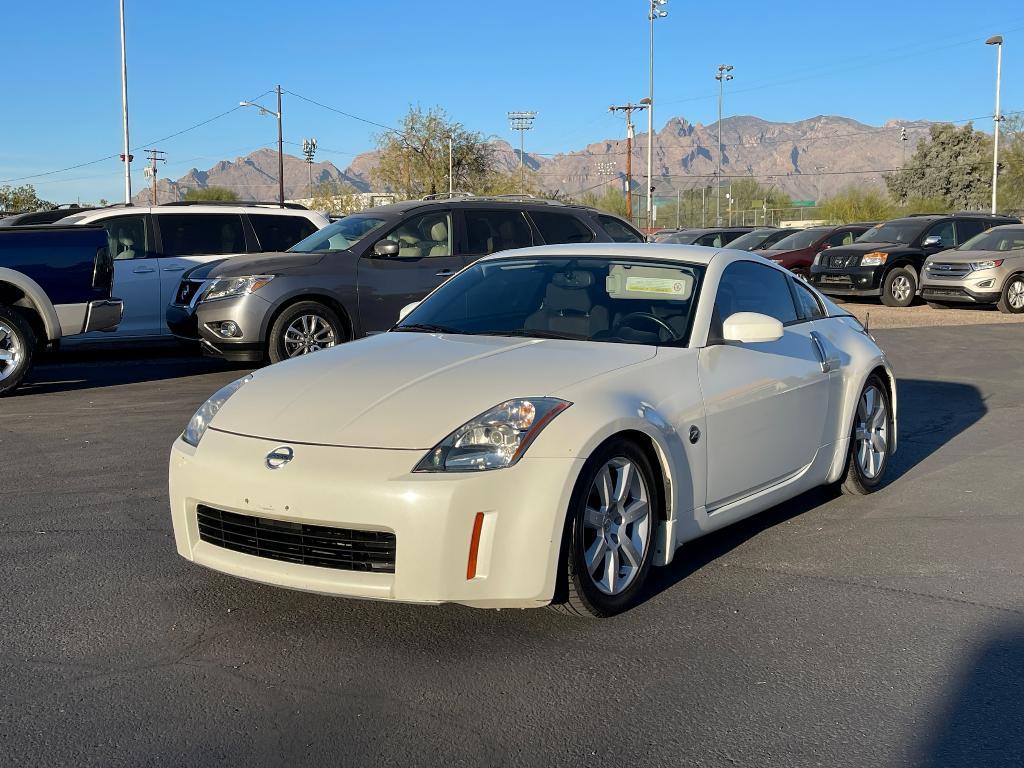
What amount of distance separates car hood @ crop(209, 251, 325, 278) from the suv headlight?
46.4 feet

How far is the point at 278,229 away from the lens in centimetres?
1437

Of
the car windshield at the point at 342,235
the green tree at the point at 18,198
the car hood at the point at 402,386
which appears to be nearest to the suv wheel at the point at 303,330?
the car windshield at the point at 342,235

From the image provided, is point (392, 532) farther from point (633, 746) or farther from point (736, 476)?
point (736, 476)

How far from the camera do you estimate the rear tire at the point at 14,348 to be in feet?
33.8

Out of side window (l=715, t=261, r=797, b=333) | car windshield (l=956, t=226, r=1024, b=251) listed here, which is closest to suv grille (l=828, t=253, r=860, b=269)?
car windshield (l=956, t=226, r=1024, b=251)

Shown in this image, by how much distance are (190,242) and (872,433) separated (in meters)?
9.50

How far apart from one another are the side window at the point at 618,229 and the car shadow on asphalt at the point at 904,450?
3.32 m

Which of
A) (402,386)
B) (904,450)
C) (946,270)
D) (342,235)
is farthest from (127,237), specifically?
(946,270)

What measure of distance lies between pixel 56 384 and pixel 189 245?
10.0 ft

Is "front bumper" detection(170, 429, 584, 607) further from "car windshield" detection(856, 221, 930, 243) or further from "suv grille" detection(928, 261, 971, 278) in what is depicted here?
"car windshield" detection(856, 221, 930, 243)

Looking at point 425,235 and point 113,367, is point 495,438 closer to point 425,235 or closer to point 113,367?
point 425,235

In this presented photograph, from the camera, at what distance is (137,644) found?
4.15m

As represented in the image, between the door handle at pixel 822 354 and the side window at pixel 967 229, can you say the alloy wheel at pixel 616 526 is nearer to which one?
the door handle at pixel 822 354

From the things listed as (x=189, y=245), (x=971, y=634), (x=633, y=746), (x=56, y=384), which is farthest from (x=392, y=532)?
(x=189, y=245)
